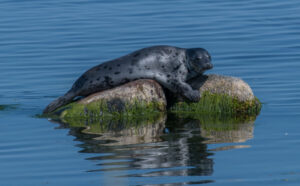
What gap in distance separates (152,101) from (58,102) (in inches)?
52.4

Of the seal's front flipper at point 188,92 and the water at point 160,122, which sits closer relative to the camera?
the water at point 160,122

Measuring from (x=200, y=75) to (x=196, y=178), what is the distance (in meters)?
3.96

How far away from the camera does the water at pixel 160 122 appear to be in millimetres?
8117

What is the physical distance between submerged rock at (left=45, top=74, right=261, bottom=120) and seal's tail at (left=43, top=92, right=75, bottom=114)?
0.43ft

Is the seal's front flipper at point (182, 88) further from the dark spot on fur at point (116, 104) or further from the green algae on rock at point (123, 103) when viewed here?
the dark spot on fur at point (116, 104)

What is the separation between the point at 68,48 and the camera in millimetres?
16859

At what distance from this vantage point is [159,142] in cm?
953

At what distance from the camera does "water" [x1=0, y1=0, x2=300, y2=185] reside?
812 cm

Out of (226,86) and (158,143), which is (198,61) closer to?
(226,86)

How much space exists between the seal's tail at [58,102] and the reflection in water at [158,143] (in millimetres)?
823

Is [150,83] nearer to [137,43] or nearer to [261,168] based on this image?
[261,168]

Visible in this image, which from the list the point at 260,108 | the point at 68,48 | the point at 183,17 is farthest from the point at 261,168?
the point at 183,17

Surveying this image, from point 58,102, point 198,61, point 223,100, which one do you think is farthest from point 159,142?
point 58,102

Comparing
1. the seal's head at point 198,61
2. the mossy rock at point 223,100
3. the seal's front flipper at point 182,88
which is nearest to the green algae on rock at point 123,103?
the seal's front flipper at point 182,88
